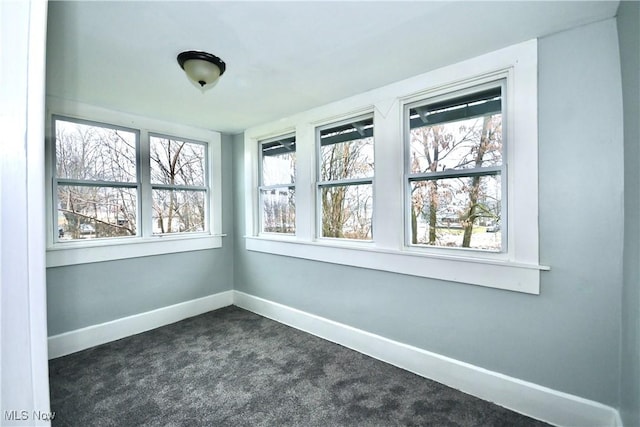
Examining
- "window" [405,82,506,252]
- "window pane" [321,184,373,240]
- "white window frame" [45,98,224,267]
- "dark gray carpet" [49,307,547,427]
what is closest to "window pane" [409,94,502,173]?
"window" [405,82,506,252]

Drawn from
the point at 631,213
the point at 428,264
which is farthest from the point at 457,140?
the point at 631,213

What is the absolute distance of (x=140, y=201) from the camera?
323 cm

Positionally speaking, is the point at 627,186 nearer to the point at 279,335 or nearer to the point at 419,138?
the point at 419,138

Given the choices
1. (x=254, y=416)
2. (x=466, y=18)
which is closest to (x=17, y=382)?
(x=254, y=416)

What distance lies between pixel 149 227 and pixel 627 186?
3904 millimetres

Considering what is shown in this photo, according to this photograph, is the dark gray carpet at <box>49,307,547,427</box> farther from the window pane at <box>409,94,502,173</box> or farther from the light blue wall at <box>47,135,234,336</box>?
the window pane at <box>409,94,502,173</box>

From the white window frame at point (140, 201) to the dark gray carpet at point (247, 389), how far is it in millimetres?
909

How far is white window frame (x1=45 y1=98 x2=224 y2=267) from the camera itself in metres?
2.67

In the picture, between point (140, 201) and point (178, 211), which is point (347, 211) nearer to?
point (178, 211)

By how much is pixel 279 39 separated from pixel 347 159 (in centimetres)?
134

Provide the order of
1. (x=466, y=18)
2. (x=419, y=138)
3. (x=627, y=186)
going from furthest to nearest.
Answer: (x=419, y=138), (x=466, y=18), (x=627, y=186)

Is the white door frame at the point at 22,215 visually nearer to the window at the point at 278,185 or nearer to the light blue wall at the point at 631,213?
the light blue wall at the point at 631,213

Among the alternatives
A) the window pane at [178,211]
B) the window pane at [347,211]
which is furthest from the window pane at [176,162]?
the window pane at [347,211]

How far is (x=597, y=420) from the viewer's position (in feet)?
5.52
